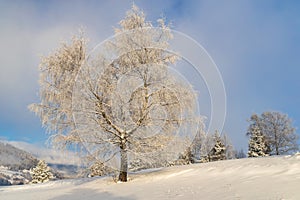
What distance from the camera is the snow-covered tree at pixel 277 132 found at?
121 ft

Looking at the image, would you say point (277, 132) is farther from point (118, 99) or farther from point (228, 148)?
point (118, 99)

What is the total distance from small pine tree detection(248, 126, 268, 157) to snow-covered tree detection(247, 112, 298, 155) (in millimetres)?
1117

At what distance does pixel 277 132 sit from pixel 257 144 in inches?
141

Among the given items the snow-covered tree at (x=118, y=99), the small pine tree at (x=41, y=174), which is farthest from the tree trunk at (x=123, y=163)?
the small pine tree at (x=41, y=174)

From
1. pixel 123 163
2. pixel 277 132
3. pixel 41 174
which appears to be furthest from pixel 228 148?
pixel 123 163

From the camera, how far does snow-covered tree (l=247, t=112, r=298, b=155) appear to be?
36812 mm

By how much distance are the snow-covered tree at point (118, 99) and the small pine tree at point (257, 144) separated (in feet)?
80.9

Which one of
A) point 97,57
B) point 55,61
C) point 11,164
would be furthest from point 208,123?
point 11,164

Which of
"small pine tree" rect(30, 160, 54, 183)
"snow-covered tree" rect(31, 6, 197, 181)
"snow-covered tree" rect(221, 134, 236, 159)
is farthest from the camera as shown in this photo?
"snow-covered tree" rect(221, 134, 236, 159)

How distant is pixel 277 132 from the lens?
125 ft

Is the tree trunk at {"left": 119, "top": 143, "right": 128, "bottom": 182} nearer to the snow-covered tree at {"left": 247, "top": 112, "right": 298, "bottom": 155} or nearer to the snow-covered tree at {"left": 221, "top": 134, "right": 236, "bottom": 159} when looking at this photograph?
the snow-covered tree at {"left": 247, "top": 112, "right": 298, "bottom": 155}

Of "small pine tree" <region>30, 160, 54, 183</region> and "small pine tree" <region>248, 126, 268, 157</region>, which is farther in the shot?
"small pine tree" <region>30, 160, 54, 183</region>

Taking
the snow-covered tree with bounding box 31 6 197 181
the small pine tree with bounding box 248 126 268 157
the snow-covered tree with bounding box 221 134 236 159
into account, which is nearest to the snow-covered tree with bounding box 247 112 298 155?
the small pine tree with bounding box 248 126 268 157

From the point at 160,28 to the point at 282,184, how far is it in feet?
32.4
